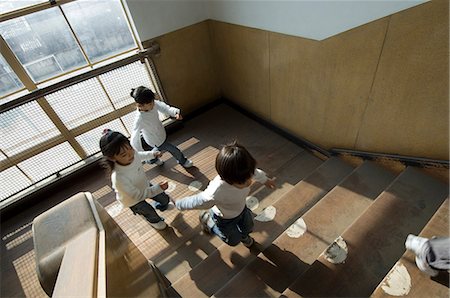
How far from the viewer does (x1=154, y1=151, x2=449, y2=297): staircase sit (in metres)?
1.43

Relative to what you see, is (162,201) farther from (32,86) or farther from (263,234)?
(32,86)

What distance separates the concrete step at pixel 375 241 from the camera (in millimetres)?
1424

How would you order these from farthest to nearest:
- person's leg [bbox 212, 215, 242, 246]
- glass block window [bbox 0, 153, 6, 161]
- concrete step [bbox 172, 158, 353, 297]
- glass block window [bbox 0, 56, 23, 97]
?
glass block window [bbox 0, 153, 6, 161], glass block window [bbox 0, 56, 23, 97], concrete step [bbox 172, 158, 353, 297], person's leg [bbox 212, 215, 242, 246]

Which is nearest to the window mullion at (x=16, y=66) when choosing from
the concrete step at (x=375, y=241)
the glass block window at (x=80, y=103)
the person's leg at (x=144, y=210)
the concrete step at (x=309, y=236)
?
the glass block window at (x=80, y=103)

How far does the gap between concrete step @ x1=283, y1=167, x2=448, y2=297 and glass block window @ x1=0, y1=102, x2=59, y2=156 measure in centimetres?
258

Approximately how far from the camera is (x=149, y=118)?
222cm

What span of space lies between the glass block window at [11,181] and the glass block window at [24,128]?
0.21 m

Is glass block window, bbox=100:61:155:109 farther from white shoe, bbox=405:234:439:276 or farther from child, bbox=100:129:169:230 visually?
white shoe, bbox=405:234:439:276

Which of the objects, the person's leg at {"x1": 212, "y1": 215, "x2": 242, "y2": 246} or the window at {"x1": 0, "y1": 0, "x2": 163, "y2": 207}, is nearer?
the person's leg at {"x1": 212, "y1": 215, "x2": 242, "y2": 246}

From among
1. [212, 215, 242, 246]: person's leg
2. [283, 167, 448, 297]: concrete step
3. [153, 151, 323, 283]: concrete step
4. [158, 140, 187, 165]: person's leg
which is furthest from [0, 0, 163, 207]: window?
[283, 167, 448, 297]: concrete step

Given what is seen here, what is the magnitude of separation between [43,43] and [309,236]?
107 inches

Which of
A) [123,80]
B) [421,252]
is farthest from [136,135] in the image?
[421,252]

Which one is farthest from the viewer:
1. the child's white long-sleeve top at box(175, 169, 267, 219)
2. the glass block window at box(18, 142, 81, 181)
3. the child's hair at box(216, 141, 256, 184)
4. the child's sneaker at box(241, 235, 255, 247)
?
the glass block window at box(18, 142, 81, 181)

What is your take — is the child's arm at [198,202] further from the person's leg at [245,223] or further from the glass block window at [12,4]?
the glass block window at [12,4]
